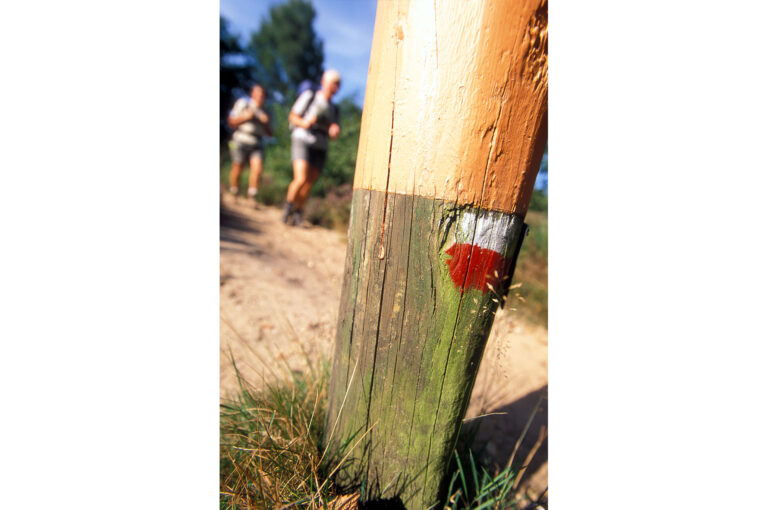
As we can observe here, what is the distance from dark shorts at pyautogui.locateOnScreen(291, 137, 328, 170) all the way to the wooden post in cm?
399

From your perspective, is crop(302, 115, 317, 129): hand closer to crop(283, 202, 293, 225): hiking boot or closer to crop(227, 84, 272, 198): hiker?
crop(283, 202, 293, 225): hiking boot

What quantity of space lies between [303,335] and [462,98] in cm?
201

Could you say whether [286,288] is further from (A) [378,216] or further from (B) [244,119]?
(B) [244,119]

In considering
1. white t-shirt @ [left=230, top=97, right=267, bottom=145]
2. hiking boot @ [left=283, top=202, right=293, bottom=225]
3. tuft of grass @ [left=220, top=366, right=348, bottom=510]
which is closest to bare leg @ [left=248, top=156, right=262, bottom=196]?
white t-shirt @ [left=230, top=97, right=267, bottom=145]

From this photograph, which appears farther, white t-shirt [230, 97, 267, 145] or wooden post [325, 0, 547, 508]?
white t-shirt [230, 97, 267, 145]

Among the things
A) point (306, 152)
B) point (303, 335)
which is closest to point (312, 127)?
point (306, 152)

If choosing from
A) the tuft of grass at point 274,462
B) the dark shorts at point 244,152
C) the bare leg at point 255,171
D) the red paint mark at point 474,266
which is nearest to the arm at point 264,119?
the dark shorts at point 244,152

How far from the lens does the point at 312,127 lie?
453 centimetres

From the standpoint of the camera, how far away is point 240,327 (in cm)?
223

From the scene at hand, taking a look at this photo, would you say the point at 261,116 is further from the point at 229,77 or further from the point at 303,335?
the point at 303,335

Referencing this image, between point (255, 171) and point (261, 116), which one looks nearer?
point (261, 116)

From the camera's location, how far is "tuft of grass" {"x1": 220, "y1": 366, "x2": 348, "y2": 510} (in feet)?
Result: 3.05

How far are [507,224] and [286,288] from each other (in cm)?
239

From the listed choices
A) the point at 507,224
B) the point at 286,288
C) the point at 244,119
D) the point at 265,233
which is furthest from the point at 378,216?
the point at 244,119
